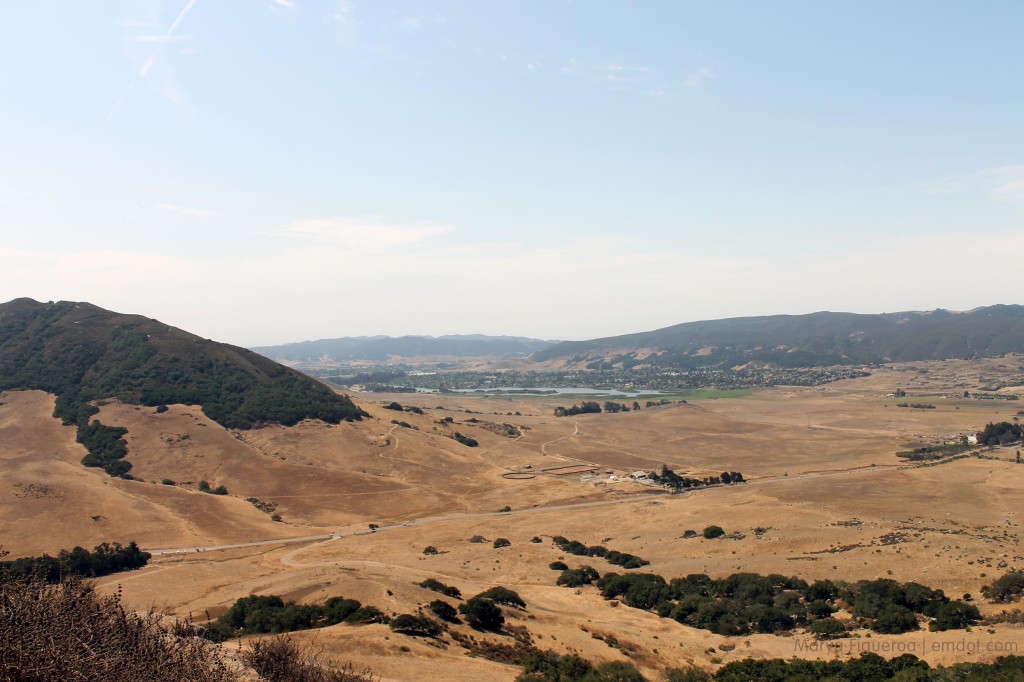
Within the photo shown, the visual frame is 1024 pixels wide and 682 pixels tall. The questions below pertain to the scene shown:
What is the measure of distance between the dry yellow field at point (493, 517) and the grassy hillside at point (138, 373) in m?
3.90

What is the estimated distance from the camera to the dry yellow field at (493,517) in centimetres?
3338

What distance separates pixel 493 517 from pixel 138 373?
77.0 metres

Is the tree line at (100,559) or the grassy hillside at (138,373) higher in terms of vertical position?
the grassy hillside at (138,373)

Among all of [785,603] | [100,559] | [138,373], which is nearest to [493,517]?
[100,559]

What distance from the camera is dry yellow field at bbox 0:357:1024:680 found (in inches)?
1314

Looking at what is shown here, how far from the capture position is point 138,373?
116 m

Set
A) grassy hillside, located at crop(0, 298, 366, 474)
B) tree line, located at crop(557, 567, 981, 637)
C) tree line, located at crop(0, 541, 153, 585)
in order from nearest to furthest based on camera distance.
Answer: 1. tree line, located at crop(557, 567, 981, 637)
2. tree line, located at crop(0, 541, 153, 585)
3. grassy hillside, located at crop(0, 298, 366, 474)

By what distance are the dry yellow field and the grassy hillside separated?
3897 millimetres

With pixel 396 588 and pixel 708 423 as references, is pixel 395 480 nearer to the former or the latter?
pixel 396 588

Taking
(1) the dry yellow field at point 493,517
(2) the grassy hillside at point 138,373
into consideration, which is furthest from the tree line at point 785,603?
(2) the grassy hillside at point 138,373

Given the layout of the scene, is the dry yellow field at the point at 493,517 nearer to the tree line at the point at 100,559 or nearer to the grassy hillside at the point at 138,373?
the tree line at the point at 100,559

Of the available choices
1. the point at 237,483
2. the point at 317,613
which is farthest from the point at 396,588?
the point at 237,483

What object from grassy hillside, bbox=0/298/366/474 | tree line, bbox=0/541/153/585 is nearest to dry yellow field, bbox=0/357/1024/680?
tree line, bbox=0/541/153/585

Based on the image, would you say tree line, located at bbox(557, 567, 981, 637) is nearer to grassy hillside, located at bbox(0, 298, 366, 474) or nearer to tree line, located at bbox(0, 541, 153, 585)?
tree line, located at bbox(0, 541, 153, 585)
